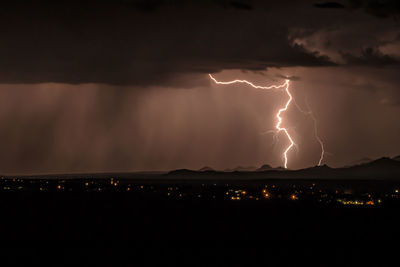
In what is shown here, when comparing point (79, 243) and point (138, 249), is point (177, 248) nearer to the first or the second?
point (138, 249)

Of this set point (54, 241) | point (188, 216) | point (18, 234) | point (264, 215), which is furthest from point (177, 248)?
point (264, 215)

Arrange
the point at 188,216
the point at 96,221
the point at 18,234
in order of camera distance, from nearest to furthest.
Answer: the point at 18,234 < the point at 96,221 < the point at 188,216

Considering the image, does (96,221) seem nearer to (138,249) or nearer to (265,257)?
(138,249)

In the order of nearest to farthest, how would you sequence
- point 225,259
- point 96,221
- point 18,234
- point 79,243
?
point 225,259 < point 79,243 < point 18,234 < point 96,221

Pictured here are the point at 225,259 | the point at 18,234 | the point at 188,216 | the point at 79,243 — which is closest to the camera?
the point at 225,259

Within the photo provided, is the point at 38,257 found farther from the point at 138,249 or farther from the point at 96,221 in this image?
the point at 96,221

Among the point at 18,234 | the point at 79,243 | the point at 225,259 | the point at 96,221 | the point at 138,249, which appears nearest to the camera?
the point at 225,259

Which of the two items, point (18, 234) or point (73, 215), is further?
point (73, 215)

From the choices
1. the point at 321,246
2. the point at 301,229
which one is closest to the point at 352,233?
the point at 301,229

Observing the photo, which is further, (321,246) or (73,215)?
(73,215)
